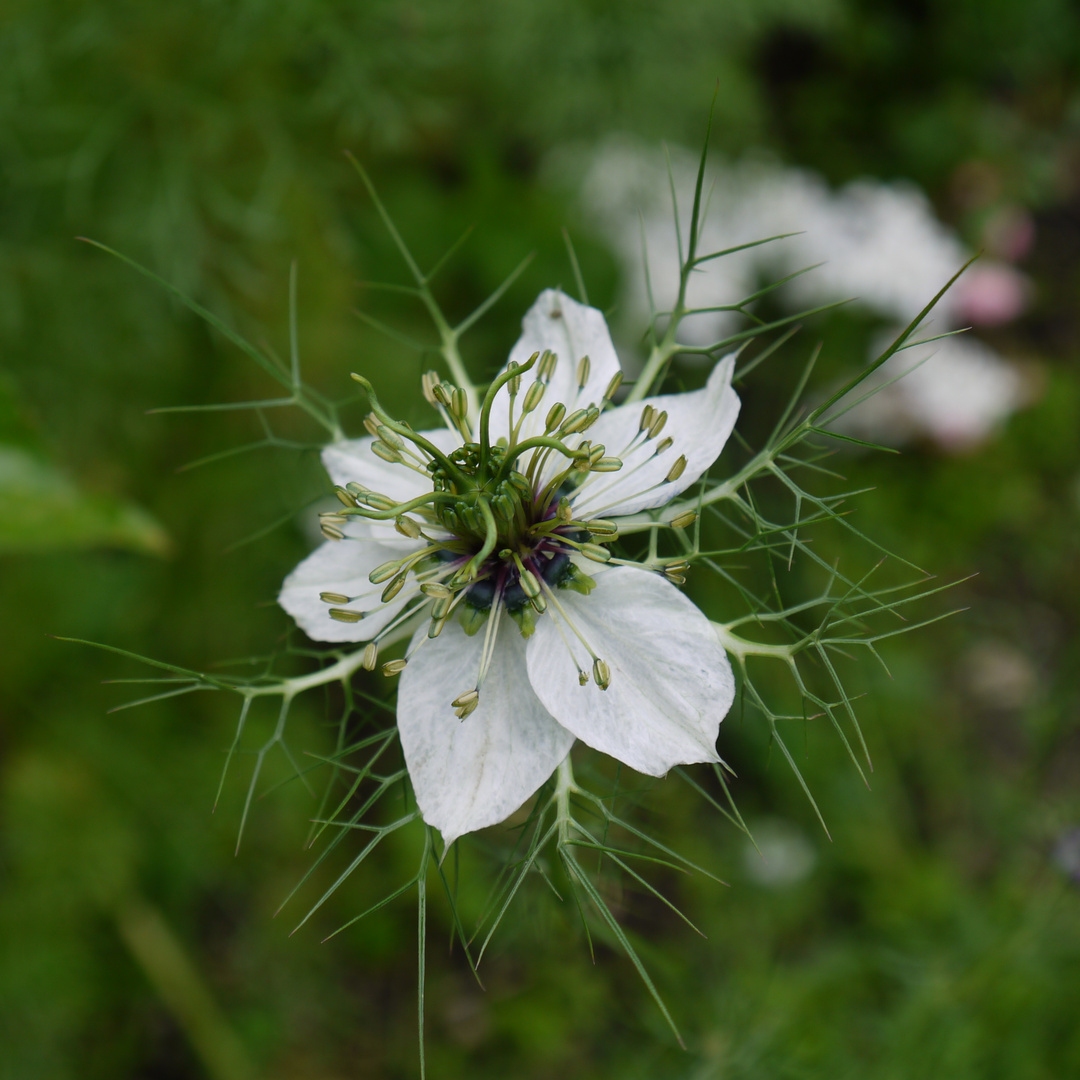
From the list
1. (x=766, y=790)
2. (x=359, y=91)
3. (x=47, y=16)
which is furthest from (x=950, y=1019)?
(x=47, y=16)

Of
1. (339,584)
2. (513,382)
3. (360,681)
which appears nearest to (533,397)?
(513,382)

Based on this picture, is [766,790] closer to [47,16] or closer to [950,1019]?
[950,1019]

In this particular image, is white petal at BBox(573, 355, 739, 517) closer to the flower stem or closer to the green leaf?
the flower stem

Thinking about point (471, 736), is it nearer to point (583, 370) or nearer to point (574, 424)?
point (574, 424)

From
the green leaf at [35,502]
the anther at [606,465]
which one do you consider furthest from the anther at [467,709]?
the green leaf at [35,502]

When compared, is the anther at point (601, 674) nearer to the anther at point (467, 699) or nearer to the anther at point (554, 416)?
the anther at point (467, 699)

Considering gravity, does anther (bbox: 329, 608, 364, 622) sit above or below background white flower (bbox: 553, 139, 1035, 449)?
above

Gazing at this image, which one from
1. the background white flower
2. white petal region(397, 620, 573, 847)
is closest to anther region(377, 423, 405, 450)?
white petal region(397, 620, 573, 847)
